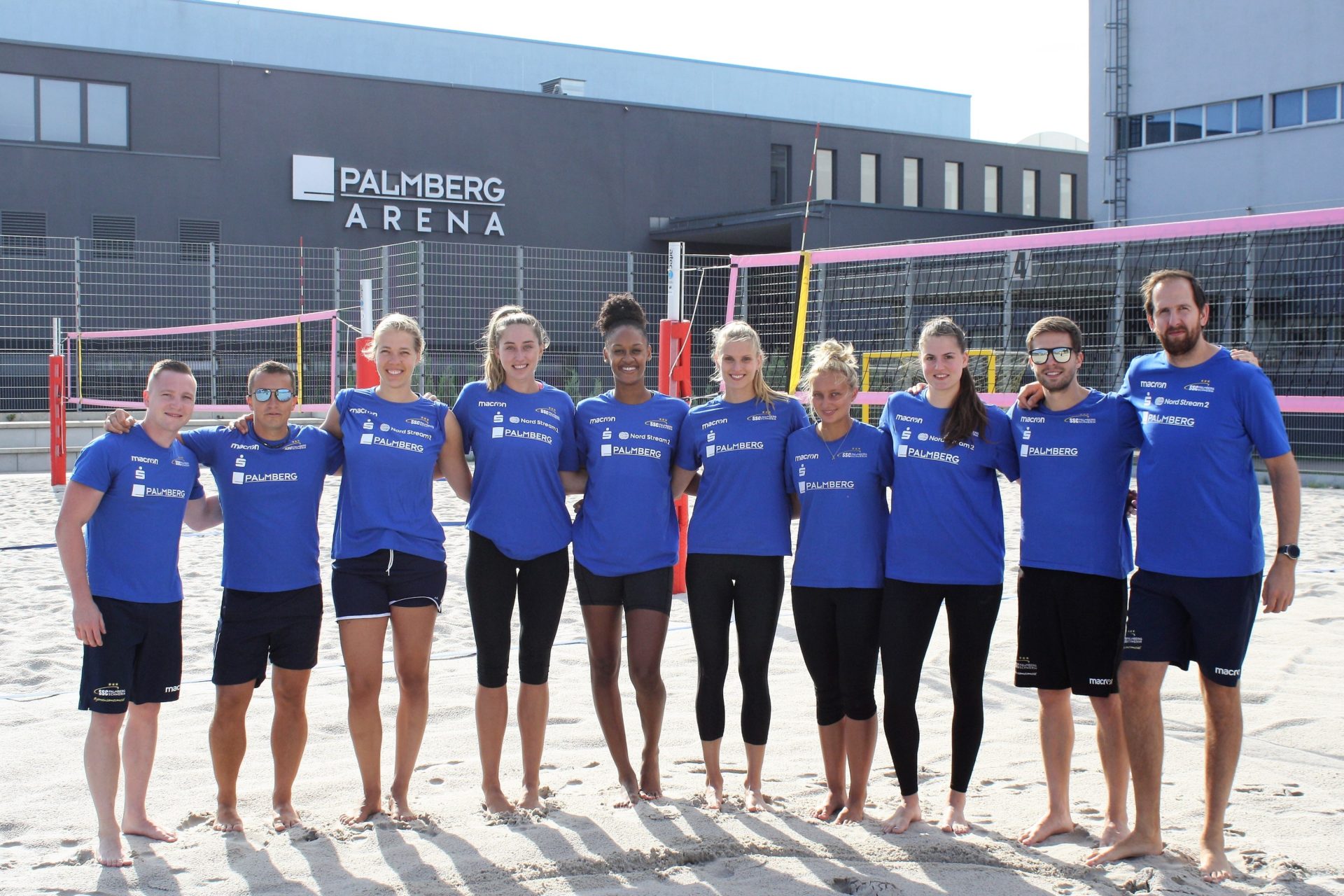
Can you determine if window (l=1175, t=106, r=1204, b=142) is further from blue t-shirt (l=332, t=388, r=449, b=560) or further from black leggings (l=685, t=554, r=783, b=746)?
blue t-shirt (l=332, t=388, r=449, b=560)

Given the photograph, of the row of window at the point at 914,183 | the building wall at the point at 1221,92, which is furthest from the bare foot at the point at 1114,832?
the row of window at the point at 914,183

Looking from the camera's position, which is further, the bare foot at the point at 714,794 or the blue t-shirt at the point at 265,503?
the bare foot at the point at 714,794

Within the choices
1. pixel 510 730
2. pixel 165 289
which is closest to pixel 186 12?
pixel 165 289

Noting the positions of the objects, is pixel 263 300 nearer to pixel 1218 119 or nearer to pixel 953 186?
pixel 1218 119

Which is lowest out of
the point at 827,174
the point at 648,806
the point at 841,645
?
the point at 648,806

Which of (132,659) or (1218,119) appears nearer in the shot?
(132,659)

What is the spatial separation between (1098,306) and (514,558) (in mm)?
11988

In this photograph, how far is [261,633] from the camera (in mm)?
3318

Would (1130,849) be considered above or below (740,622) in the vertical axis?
below

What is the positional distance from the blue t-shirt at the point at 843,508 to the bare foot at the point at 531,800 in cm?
96

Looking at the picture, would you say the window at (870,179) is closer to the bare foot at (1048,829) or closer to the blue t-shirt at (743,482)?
the blue t-shirt at (743,482)

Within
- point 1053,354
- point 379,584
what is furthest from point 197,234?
point 1053,354

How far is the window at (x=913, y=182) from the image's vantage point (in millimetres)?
25484

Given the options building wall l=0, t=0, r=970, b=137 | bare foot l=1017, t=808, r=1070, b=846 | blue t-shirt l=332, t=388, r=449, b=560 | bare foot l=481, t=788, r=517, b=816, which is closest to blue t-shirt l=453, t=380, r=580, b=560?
blue t-shirt l=332, t=388, r=449, b=560
